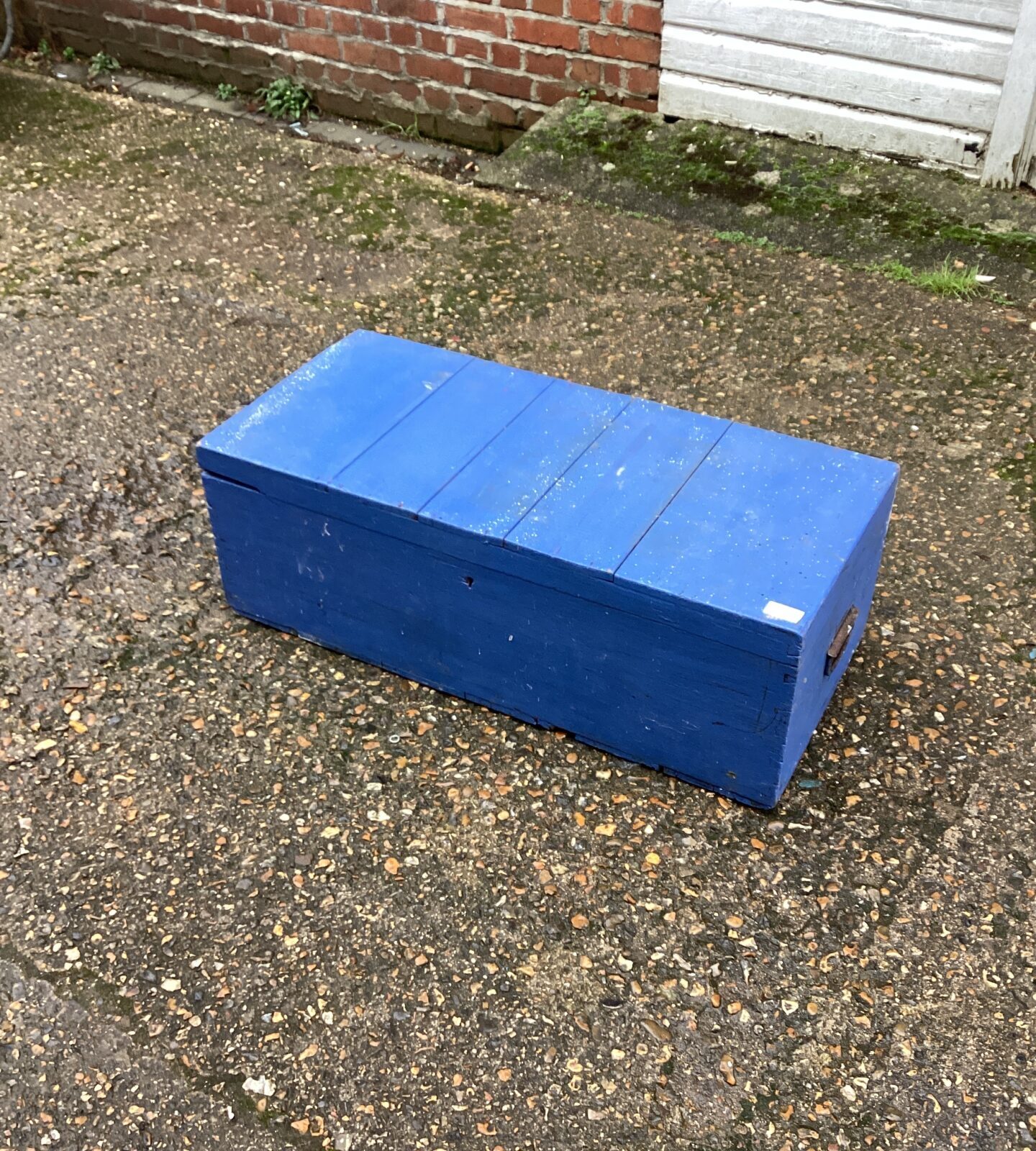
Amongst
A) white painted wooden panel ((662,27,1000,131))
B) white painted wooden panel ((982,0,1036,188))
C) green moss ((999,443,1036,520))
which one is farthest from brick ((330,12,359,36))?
green moss ((999,443,1036,520))

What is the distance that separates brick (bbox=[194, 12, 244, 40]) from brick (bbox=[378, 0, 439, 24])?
798 millimetres

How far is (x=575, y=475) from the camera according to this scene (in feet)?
8.08

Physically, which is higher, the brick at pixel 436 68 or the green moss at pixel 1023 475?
the brick at pixel 436 68

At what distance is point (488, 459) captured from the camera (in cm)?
251

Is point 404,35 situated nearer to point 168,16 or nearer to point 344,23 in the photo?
point 344,23

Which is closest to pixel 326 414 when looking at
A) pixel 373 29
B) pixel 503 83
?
pixel 503 83

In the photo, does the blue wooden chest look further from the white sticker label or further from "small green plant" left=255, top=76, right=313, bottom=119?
"small green plant" left=255, top=76, right=313, bottom=119

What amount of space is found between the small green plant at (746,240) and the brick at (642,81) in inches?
35.3

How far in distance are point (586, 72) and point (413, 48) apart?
31.1 inches

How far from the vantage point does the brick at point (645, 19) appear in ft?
15.0

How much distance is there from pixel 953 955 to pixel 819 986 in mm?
266

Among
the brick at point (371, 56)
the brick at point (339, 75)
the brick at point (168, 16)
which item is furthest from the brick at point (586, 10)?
the brick at point (168, 16)

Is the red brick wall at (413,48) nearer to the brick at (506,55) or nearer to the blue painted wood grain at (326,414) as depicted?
the brick at (506,55)

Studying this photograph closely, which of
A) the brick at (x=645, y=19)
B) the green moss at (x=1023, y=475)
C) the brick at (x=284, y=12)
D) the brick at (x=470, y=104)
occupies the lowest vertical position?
the green moss at (x=1023, y=475)
